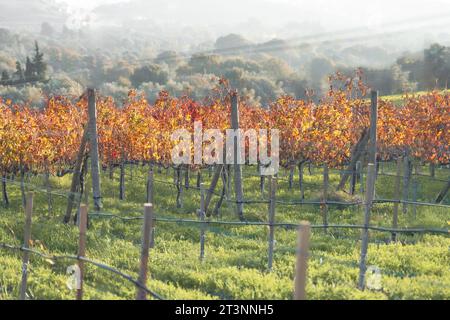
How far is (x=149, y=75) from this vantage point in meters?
84.2

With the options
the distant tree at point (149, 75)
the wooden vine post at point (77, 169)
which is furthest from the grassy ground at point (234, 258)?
the distant tree at point (149, 75)

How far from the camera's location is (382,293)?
9883 millimetres

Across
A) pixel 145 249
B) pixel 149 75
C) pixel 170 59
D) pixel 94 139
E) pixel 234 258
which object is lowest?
pixel 234 258

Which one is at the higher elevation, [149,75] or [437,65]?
[149,75]

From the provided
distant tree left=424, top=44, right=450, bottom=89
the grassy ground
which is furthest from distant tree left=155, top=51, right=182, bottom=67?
the grassy ground

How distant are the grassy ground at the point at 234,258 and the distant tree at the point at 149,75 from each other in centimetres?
6537

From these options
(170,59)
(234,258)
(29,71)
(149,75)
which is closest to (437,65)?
(149,75)

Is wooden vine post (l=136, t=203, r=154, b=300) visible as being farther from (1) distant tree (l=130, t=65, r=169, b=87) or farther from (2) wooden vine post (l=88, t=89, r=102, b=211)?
(1) distant tree (l=130, t=65, r=169, b=87)

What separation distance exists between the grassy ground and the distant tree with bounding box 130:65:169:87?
65368 millimetres

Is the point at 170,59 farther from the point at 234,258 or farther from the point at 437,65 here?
the point at 234,258

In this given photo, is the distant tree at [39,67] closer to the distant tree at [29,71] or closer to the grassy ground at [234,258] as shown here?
the distant tree at [29,71]

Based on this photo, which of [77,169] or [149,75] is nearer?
[77,169]

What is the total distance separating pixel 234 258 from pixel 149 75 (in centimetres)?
7413

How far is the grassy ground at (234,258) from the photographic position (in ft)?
32.6
